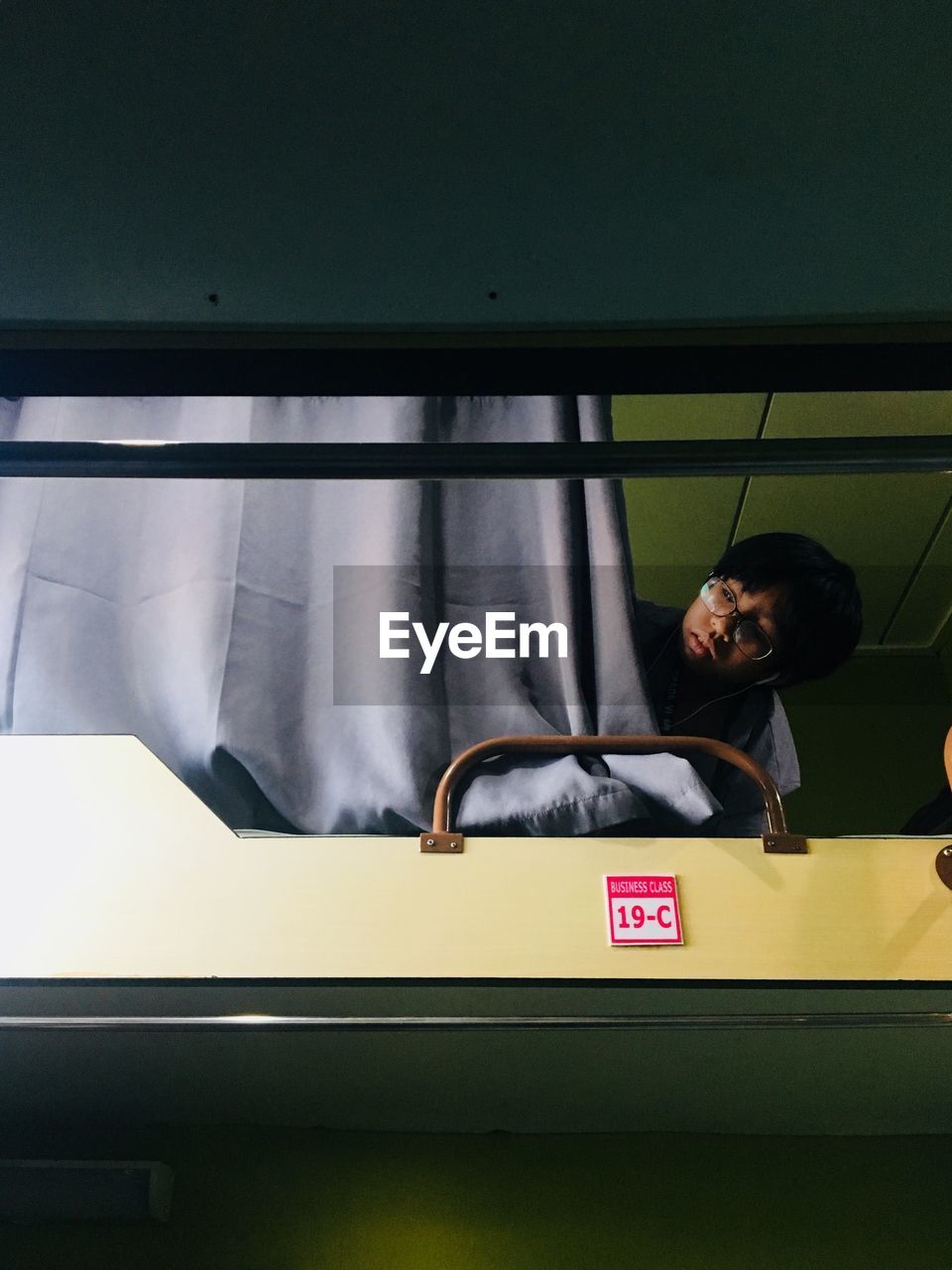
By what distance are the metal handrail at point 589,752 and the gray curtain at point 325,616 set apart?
0.02 m

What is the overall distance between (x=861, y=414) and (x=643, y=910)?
1.61m

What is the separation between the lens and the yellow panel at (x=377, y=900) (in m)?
1.12

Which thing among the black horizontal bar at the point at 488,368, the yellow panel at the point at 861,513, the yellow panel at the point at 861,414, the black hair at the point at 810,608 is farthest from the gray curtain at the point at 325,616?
the yellow panel at the point at 861,513

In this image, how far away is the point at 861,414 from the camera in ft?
7.73

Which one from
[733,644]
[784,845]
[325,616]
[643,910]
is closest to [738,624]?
[733,644]

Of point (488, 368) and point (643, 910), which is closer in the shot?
point (488, 368)

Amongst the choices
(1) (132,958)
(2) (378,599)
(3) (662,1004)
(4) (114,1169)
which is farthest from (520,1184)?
(2) (378,599)

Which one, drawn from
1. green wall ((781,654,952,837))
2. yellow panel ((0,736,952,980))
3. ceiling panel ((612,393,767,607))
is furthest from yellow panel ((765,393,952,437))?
yellow panel ((0,736,952,980))

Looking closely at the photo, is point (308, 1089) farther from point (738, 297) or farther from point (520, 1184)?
point (738, 297)

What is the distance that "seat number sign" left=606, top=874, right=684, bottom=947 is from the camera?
44.6 inches

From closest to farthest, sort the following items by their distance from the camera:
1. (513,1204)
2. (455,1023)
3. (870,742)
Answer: (455,1023) → (513,1204) → (870,742)

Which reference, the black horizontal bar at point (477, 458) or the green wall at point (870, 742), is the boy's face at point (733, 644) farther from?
the green wall at point (870, 742)

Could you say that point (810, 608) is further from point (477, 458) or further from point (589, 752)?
point (477, 458)

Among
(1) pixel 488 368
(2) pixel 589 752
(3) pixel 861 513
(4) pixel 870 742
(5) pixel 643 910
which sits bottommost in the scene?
(5) pixel 643 910
